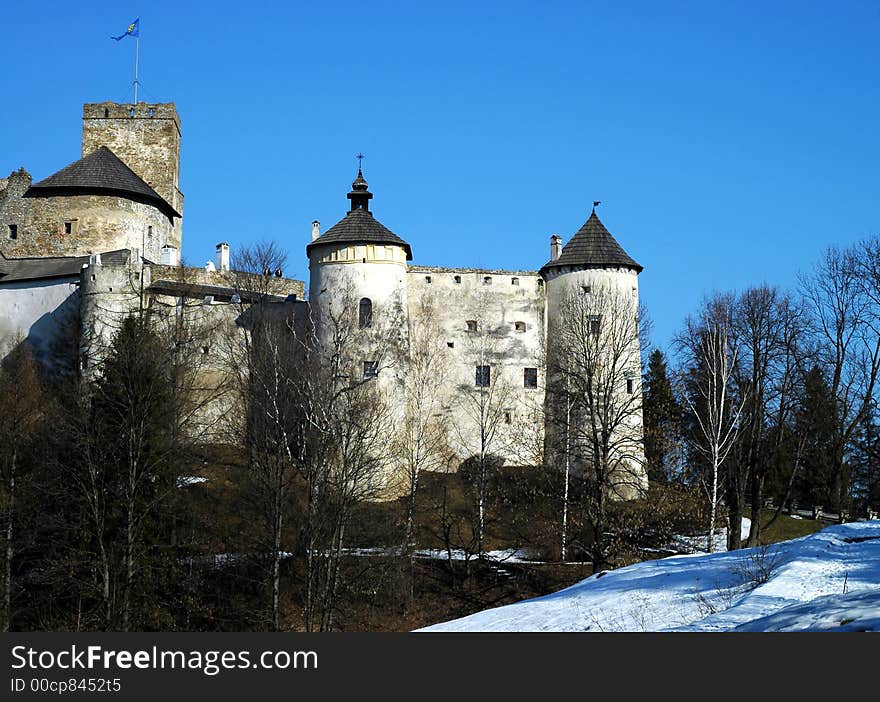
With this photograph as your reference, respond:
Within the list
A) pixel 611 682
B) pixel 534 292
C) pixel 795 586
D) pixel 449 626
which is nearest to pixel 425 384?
pixel 534 292

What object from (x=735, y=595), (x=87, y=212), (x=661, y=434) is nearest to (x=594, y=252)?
(x=661, y=434)

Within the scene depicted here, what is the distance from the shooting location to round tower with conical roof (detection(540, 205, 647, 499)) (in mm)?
39938

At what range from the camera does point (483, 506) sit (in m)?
38.8

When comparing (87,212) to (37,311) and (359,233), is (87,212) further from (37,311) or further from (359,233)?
(359,233)

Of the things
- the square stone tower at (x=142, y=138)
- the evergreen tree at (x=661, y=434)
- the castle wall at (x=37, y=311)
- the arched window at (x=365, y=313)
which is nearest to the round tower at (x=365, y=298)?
the arched window at (x=365, y=313)

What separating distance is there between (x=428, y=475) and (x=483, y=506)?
3994 mm

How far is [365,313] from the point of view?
4238cm

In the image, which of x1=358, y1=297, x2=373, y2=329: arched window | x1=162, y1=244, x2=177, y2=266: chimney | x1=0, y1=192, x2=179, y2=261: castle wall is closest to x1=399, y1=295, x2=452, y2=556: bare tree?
x1=358, y1=297, x2=373, y2=329: arched window

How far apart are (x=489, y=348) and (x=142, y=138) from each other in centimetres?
2785

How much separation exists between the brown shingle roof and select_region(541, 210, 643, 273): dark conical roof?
6232 mm

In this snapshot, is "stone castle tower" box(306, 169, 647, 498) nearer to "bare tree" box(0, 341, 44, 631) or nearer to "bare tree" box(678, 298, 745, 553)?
"bare tree" box(678, 298, 745, 553)

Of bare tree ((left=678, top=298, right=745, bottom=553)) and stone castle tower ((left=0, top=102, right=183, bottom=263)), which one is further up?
stone castle tower ((left=0, top=102, right=183, bottom=263))

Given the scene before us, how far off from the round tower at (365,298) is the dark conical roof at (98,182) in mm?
17493

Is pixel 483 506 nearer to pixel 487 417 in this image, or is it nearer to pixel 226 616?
pixel 487 417
